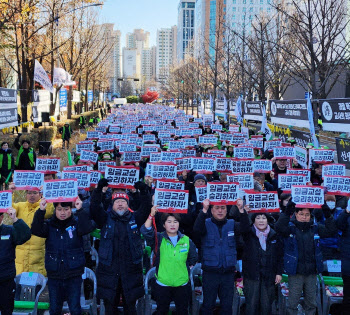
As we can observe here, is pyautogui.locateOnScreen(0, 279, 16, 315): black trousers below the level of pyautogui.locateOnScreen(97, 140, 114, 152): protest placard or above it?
below

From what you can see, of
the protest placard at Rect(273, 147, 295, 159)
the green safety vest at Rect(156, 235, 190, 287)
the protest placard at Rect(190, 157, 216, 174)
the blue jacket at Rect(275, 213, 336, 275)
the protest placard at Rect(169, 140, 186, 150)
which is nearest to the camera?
the green safety vest at Rect(156, 235, 190, 287)

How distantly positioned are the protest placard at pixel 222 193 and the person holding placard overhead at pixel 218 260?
0.19 m

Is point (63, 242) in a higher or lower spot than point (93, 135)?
lower

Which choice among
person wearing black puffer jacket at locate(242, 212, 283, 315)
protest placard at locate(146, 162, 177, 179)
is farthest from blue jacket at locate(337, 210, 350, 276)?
protest placard at locate(146, 162, 177, 179)

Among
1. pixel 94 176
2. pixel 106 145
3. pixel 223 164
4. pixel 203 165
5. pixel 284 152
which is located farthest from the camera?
pixel 106 145

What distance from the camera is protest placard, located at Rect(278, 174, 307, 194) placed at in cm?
766

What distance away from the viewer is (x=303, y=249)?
17.5ft

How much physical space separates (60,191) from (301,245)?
2.97 metres

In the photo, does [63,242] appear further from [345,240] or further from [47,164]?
[47,164]

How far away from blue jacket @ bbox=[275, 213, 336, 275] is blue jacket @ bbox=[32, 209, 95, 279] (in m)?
2.32

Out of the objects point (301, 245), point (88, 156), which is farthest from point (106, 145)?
point (301, 245)

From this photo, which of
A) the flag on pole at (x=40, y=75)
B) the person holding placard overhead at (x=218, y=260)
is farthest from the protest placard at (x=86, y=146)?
the flag on pole at (x=40, y=75)

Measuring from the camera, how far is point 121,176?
6.89 meters

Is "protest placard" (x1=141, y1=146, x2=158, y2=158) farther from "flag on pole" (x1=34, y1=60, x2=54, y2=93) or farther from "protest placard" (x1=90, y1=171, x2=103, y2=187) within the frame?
"flag on pole" (x1=34, y1=60, x2=54, y2=93)
